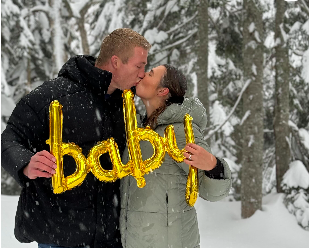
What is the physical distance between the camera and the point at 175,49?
1112 centimetres

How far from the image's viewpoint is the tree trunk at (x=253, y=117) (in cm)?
887

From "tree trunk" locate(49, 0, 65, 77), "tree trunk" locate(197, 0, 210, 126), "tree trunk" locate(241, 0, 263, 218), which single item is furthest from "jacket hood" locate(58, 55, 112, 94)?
"tree trunk" locate(49, 0, 65, 77)

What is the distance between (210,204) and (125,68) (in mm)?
7911

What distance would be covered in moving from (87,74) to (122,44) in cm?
31

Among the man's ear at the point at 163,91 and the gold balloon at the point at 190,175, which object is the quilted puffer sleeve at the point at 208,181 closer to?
the gold balloon at the point at 190,175

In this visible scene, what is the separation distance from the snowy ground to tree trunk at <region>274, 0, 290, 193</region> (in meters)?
0.87

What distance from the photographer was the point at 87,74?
2602 millimetres

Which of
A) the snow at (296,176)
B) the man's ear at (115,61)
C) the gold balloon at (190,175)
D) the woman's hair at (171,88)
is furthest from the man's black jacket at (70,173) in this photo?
the snow at (296,176)

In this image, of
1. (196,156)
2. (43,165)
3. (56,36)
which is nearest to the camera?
(43,165)

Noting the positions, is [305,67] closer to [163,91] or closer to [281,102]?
[281,102]

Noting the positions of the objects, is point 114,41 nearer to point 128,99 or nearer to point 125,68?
point 125,68

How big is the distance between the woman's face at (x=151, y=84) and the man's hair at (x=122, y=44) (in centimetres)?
18

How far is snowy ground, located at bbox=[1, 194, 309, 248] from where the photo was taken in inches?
304

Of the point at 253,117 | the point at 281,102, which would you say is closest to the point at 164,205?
the point at 253,117
